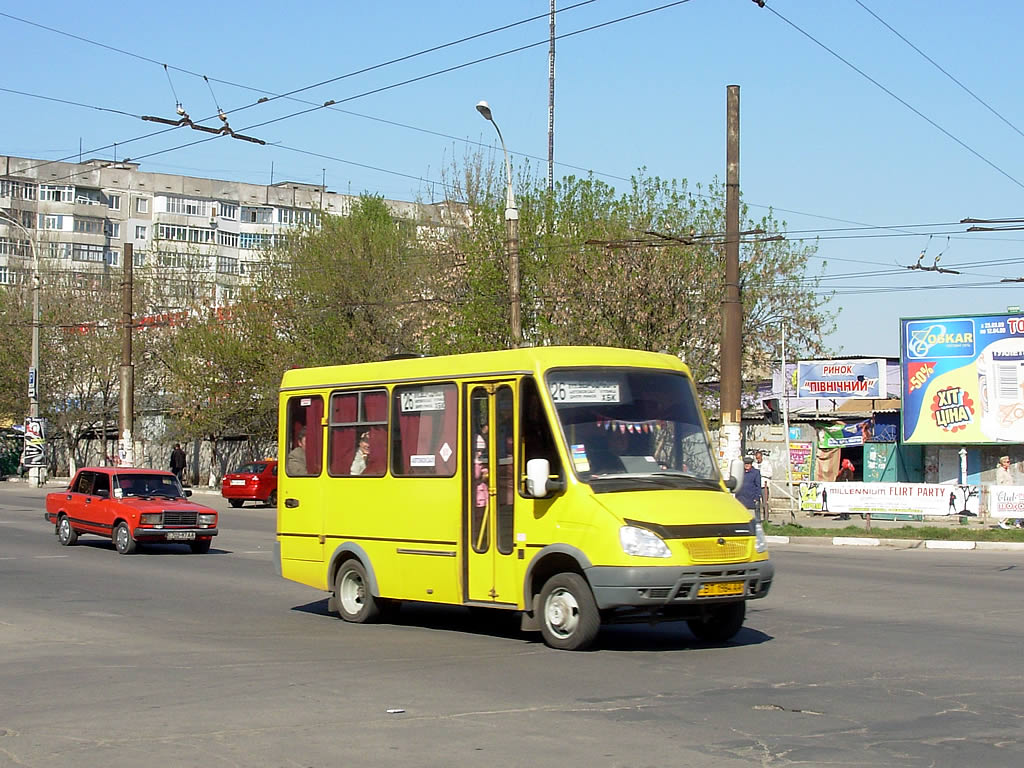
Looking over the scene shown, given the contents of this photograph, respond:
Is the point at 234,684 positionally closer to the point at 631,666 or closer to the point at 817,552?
the point at 631,666

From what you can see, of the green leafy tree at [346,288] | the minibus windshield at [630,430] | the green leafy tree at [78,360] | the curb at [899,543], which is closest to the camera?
the minibus windshield at [630,430]

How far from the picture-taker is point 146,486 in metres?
24.7

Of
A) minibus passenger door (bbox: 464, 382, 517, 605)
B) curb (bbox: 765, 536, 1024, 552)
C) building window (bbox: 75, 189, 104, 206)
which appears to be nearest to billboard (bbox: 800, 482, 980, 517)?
curb (bbox: 765, 536, 1024, 552)

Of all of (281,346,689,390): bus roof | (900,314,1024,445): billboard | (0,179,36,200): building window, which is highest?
(0,179,36,200): building window

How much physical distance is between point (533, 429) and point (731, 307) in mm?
14334

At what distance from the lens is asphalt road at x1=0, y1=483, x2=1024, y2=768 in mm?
7430

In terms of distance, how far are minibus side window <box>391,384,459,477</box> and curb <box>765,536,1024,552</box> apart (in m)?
13.3

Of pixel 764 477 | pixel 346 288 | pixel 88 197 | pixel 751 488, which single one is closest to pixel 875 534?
pixel 751 488

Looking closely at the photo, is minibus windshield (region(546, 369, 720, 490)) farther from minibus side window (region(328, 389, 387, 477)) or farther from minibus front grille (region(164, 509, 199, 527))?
minibus front grille (region(164, 509, 199, 527))

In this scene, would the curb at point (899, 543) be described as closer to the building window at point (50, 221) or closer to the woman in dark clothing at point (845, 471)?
the woman in dark clothing at point (845, 471)

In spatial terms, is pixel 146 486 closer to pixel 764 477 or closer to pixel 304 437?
pixel 304 437

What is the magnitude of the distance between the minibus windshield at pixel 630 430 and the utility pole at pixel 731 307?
13400mm

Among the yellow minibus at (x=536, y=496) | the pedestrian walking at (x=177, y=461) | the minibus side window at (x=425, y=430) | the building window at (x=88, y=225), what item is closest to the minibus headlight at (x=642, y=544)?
the yellow minibus at (x=536, y=496)

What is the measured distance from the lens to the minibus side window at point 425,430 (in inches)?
499
